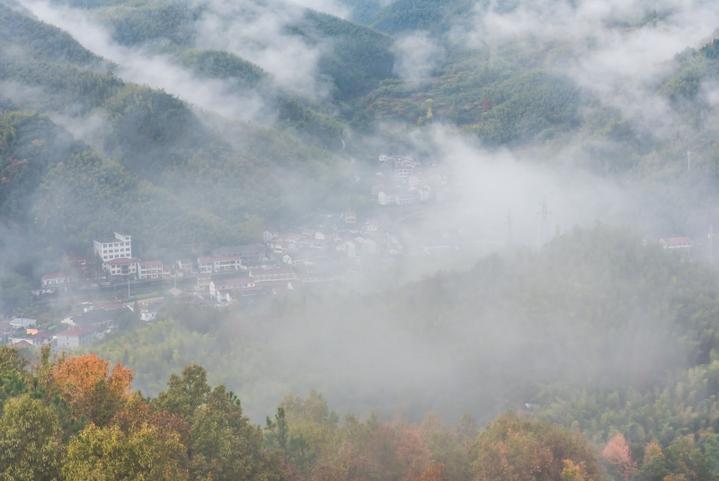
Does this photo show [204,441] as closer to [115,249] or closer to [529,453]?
[529,453]

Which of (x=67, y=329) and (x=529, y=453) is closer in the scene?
(x=529, y=453)

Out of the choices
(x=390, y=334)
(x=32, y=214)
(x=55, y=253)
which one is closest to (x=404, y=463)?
(x=390, y=334)

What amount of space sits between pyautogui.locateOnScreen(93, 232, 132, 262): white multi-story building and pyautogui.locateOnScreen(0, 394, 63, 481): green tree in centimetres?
1516

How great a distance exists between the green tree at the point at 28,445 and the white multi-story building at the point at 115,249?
49.7ft

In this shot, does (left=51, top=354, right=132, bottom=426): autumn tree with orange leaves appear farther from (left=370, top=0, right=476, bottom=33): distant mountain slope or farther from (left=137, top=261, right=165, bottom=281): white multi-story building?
(left=370, top=0, right=476, bottom=33): distant mountain slope

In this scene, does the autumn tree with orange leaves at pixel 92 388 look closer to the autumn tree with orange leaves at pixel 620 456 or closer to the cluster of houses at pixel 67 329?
the autumn tree with orange leaves at pixel 620 456

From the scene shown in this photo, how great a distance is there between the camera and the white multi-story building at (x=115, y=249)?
20.7 m

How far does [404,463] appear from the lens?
29.0 feet

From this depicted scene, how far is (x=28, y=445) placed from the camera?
222 inches

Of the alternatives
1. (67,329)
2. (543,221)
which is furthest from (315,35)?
(67,329)

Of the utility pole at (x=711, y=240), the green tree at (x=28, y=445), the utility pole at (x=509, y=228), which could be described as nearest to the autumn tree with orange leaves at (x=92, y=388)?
the green tree at (x=28, y=445)

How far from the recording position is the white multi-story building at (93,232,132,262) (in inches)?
815

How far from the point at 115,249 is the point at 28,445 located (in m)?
15.8

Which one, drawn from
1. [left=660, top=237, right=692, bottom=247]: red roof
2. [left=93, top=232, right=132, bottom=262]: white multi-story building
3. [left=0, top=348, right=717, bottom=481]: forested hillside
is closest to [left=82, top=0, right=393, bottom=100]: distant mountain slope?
[left=93, top=232, right=132, bottom=262]: white multi-story building
